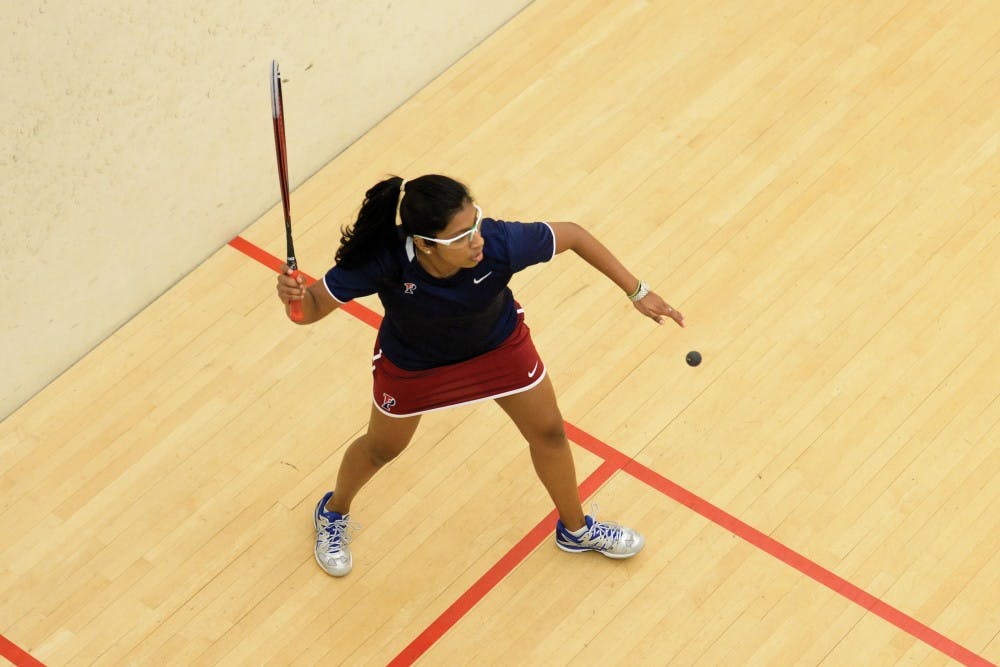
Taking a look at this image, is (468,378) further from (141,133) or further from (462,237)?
(141,133)

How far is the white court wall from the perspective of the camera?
451 cm

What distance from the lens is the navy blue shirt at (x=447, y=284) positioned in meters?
3.47

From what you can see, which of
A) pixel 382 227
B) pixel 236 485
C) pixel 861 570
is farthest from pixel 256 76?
pixel 861 570

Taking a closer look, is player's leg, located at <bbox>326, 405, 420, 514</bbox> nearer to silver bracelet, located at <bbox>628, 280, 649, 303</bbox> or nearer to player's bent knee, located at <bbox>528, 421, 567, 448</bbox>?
player's bent knee, located at <bbox>528, 421, 567, 448</bbox>

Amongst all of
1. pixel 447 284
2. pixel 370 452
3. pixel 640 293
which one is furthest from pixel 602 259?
pixel 370 452

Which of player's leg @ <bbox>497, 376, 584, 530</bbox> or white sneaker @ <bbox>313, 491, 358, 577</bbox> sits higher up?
player's leg @ <bbox>497, 376, 584, 530</bbox>

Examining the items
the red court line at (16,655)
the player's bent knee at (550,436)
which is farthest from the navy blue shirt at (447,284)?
the red court line at (16,655)

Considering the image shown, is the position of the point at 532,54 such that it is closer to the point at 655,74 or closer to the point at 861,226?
the point at 655,74

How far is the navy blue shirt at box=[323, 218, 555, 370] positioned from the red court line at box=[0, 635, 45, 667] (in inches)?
54.8

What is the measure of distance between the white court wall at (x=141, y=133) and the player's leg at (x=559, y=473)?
1660 mm

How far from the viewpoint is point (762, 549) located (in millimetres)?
4180

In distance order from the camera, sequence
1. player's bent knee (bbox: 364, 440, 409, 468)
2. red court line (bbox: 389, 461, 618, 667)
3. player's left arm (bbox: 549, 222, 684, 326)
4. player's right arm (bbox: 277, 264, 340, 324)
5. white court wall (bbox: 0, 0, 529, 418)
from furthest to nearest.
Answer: white court wall (bbox: 0, 0, 529, 418), red court line (bbox: 389, 461, 618, 667), player's bent knee (bbox: 364, 440, 409, 468), player's left arm (bbox: 549, 222, 684, 326), player's right arm (bbox: 277, 264, 340, 324)

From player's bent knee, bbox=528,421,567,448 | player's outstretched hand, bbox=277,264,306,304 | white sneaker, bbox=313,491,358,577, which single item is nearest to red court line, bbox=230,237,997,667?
white sneaker, bbox=313,491,358,577

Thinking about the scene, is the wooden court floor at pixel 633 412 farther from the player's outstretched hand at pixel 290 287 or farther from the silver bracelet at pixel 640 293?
the player's outstretched hand at pixel 290 287
